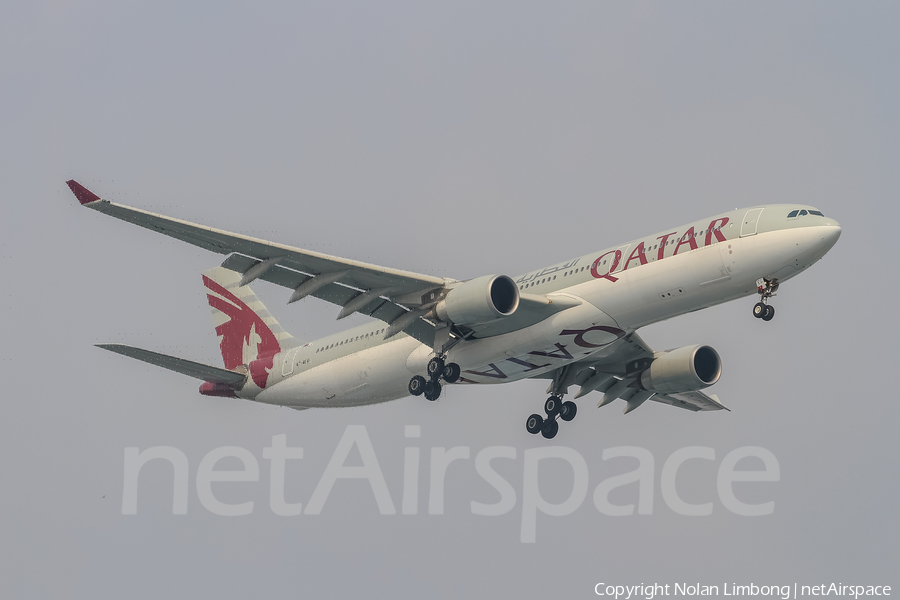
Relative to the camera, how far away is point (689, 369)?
42500 mm

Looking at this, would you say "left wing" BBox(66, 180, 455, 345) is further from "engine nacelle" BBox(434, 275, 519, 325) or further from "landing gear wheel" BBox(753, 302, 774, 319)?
"landing gear wheel" BBox(753, 302, 774, 319)

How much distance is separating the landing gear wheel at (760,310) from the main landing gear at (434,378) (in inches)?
396

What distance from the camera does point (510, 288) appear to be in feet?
120

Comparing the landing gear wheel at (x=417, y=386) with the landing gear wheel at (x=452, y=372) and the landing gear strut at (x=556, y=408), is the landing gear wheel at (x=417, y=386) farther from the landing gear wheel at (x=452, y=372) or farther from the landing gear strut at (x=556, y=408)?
the landing gear strut at (x=556, y=408)

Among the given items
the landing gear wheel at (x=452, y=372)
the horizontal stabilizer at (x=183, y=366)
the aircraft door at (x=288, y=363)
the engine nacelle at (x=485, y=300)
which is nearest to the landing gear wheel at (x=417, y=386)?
the landing gear wheel at (x=452, y=372)

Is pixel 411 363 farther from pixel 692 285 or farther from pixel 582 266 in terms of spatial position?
pixel 692 285

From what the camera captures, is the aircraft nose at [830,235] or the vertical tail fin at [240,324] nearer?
the aircraft nose at [830,235]

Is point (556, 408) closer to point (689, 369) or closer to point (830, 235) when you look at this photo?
point (689, 369)

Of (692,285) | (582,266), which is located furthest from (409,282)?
(692,285)

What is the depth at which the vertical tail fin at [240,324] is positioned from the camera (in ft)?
159

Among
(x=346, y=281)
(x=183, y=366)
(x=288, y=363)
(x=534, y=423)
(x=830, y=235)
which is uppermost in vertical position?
(x=830, y=235)

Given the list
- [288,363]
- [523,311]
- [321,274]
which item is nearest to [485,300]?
[523,311]

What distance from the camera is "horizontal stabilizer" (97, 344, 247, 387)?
40188 millimetres

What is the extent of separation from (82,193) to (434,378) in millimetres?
12980
